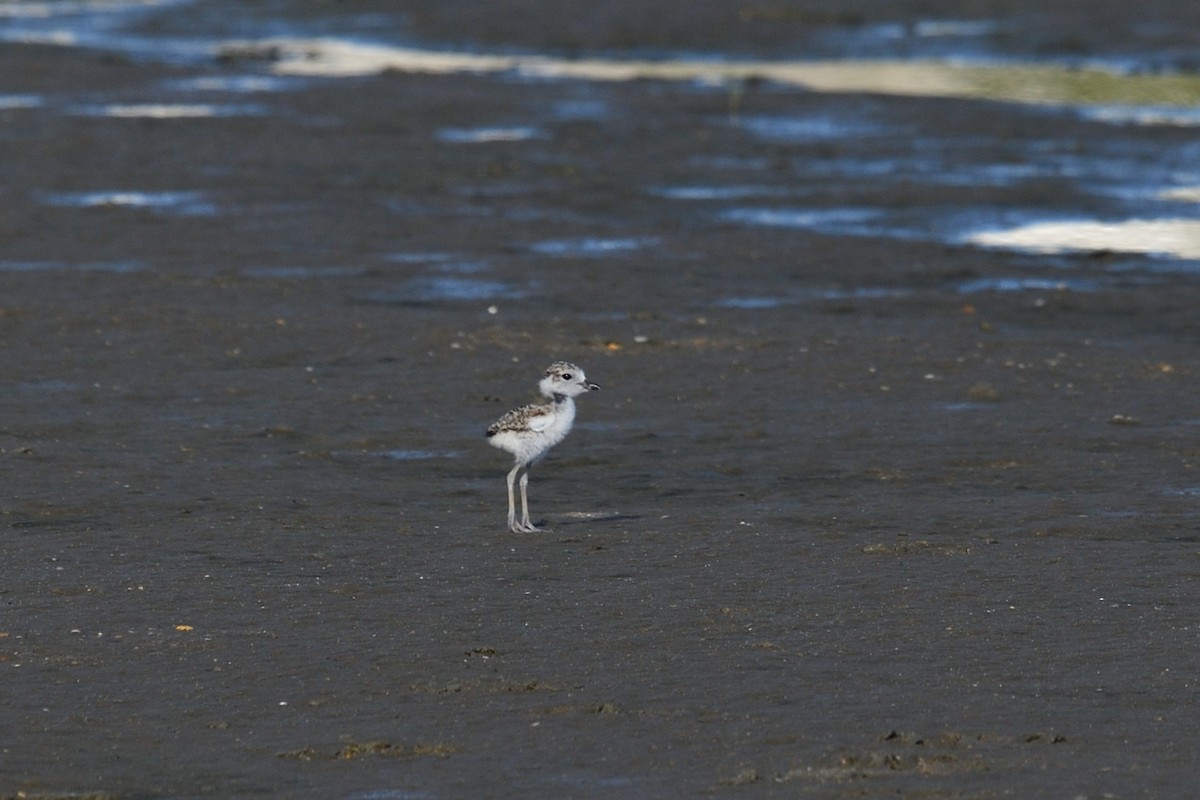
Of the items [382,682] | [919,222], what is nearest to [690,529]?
[382,682]

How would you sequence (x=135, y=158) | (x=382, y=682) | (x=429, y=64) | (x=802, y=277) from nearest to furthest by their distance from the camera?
(x=382, y=682) < (x=802, y=277) < (x=135, y=158) < (x=429, y=64)

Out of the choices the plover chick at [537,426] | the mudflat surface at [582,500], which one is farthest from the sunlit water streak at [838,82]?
the plover chick at [537,426]

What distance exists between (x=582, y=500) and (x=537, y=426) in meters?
1.15

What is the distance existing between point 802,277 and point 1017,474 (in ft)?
21.7

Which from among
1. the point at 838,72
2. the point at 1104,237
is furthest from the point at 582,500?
the point at 838,72

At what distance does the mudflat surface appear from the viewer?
7684 millimetres

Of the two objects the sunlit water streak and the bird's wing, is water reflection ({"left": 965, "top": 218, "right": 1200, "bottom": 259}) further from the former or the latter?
the bird's wing

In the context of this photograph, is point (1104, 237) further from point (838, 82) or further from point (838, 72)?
point (838, 72)

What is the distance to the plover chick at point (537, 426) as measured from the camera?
35.9ft

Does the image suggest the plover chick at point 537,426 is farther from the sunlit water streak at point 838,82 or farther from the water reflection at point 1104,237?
the water reflection at point 1104,237

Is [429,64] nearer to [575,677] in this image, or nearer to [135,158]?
[135,158]

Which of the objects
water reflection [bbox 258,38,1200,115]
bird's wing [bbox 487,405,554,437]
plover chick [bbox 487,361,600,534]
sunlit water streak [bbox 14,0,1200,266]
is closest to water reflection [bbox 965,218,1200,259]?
sunlit water streak [bbox 14,0,1200,266]

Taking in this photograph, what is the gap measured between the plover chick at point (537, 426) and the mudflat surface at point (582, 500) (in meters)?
0.31

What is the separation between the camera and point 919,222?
21828mm
